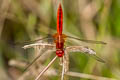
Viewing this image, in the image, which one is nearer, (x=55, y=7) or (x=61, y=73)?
(x=61, y=73)

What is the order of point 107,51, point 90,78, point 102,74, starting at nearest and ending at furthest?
point 90,78 < point 102,74 < point 107,51

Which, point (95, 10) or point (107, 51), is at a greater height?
point (95, 10)

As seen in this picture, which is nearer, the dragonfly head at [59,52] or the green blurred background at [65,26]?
the dragonfly head at [59,52]

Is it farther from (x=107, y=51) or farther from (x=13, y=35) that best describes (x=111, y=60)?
(x=13, y=35)

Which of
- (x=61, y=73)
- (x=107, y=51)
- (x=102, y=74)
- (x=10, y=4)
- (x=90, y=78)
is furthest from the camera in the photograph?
(x=10, y=4)

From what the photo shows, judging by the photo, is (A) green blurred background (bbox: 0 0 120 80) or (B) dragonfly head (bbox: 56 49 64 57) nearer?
(B) dragonfly head (bbox: 56 49 64 57)

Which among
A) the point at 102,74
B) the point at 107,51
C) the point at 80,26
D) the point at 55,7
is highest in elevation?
the point at 55,7

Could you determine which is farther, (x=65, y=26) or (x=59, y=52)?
(x=65, y=26)

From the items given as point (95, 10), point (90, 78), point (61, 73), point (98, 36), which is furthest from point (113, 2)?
point (61, 73)
